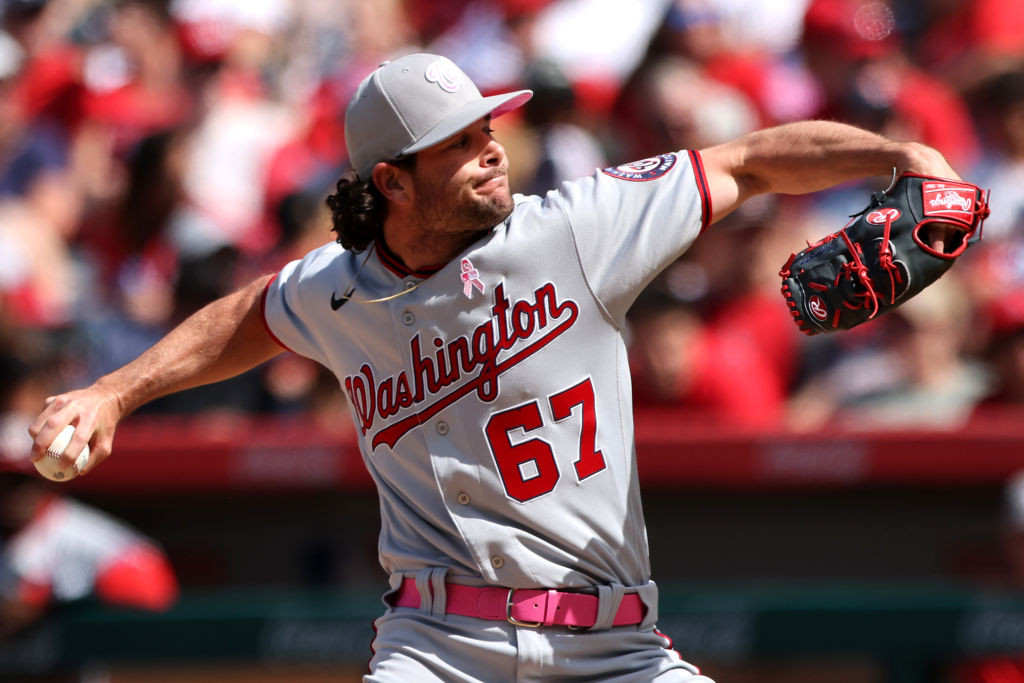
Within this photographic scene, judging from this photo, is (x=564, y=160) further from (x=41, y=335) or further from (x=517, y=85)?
(x=41, y=335)

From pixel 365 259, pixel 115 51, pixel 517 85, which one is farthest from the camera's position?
pixel 115 51

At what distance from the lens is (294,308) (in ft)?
10.5

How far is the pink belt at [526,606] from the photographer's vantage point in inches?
114

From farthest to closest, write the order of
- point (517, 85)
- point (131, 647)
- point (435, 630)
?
point (517, 85) < point (131, 647) < point (435, 630)

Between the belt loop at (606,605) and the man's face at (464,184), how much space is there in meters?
0.81

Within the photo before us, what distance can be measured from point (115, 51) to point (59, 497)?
3.14 m

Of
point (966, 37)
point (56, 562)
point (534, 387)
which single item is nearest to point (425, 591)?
point (534, 387)

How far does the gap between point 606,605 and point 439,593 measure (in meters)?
0.35

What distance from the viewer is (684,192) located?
2988mm

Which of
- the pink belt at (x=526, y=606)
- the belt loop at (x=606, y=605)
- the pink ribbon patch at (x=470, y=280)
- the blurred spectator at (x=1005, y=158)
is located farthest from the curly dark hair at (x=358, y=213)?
the blurred spectator at (x=1005, y=158)

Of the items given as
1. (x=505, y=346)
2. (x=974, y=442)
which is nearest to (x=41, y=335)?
(x=505, y=346)

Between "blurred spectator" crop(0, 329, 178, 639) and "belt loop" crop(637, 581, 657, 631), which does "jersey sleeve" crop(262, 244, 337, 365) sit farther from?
"blurred spectator" crop(0, 329, 178, 639)

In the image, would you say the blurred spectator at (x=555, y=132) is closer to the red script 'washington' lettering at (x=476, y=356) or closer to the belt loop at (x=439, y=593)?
the red script 'washington' lettering at (x=476, y=356)

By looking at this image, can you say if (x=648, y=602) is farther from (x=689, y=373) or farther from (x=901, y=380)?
(x=901, y=380)
